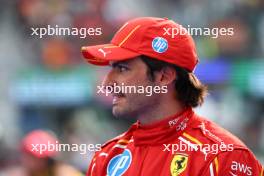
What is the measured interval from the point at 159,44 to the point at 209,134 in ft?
1.64

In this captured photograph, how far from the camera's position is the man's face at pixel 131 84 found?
430 centimetres

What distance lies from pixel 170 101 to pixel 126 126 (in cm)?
658

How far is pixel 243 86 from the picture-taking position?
35.4 ft

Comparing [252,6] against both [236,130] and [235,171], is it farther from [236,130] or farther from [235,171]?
[235,171]

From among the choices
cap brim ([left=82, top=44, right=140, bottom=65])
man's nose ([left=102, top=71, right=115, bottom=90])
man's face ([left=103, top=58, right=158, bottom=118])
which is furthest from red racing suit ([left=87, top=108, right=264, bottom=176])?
cap brim ([left=82, top=44, right=140, bottom=65])

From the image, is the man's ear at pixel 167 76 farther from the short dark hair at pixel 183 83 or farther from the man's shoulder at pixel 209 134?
the man's shoulder at pixel 209 134

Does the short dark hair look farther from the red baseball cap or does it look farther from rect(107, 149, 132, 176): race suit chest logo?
rect(107, 149, 132, 176): race suit chest logo

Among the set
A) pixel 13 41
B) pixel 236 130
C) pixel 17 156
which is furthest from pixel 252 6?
pixel 17 156

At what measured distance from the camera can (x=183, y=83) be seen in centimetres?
443

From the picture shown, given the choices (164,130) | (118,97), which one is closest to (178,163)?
(164,130)

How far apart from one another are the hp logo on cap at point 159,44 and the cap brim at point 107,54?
0.09 m

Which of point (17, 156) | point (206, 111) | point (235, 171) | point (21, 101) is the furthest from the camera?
point (21, 101)

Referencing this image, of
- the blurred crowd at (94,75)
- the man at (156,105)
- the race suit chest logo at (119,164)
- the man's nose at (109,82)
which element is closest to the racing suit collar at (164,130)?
the man at (156,105)

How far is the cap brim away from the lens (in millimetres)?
4281
